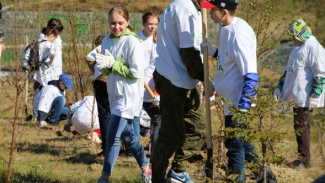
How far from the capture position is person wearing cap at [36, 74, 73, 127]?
903 centimetres

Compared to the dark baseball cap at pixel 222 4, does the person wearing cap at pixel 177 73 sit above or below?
below

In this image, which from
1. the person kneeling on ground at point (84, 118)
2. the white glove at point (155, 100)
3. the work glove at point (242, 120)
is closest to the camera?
the work glove at point (242, 120)

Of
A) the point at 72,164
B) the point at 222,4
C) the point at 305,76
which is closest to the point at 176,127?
the point at 222,4

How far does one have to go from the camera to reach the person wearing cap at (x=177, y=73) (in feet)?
13.4

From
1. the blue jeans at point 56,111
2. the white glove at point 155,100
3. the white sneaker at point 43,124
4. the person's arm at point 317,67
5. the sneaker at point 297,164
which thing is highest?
the person's arm at point 317,67

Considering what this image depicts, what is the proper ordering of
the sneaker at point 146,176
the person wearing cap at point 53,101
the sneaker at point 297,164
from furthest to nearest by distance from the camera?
the person wearing cap at point 53,101, the sneaker at point 297,164, the sneaker at point 146,176

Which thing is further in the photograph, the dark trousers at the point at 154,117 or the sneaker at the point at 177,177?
the dark trousers at the point at 154,117

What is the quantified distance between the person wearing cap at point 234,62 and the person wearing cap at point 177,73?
0.79ft

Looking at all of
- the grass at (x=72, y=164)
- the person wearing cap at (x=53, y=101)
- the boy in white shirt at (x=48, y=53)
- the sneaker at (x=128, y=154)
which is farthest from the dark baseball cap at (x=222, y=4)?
the person wearing cap at (x=53, y=101)

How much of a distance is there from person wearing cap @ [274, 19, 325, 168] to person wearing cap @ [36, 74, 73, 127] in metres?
4.44

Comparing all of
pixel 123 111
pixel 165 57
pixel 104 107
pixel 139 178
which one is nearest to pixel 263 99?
pixel 165 57

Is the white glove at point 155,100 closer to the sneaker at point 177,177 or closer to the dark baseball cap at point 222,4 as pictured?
the sneaker at point 177,177

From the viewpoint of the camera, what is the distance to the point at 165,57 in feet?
13.9

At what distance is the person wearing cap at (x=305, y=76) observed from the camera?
622 cm
